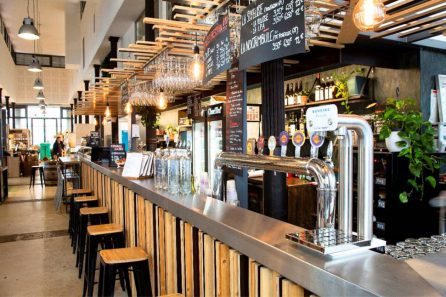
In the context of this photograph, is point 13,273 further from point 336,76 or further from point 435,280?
point 336,76

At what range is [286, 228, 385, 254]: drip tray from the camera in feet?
3.81

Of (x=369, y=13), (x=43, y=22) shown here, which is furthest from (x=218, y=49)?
(x=43, y=22)

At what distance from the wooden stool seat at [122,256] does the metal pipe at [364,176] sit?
1684 millimetres

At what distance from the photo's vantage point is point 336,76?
5.71 m

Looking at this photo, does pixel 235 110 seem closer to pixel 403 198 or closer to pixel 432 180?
pixel 403 198

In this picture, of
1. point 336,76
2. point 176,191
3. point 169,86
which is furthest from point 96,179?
point 336,76

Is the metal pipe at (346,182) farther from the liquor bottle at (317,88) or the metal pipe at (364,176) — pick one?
the liquor bottle at (317,88)

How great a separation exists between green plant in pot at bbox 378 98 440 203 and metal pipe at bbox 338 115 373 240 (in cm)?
331

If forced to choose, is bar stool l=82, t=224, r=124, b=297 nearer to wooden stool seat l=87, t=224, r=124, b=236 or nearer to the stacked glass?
wooden stool seat l=87, t=224, r=124, b=236

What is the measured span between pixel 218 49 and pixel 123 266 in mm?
1727

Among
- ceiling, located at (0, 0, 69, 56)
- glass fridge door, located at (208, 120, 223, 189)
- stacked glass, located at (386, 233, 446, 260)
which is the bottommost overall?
stacked glass, located at (386, 233, 446, 260)

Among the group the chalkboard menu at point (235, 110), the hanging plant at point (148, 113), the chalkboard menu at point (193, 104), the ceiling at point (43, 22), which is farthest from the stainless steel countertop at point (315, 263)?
the ceiling at point (43, 22)

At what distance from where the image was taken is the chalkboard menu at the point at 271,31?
1.95 metres

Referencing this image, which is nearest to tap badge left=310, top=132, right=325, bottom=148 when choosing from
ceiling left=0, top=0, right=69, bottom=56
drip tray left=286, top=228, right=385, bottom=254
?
drip tray left=286, top=228, right=385, bottom=254
